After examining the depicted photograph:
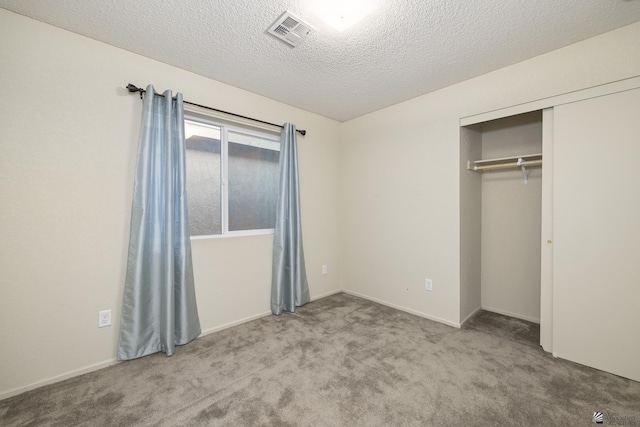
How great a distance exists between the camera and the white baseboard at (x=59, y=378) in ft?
5.52

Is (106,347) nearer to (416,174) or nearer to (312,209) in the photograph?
(312,209)

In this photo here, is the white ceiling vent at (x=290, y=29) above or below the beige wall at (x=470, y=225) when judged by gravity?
above

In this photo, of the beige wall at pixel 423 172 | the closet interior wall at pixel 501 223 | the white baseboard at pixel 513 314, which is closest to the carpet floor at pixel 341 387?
the white baseboard at pixel 513 314

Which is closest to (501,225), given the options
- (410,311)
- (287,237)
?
(410,311)

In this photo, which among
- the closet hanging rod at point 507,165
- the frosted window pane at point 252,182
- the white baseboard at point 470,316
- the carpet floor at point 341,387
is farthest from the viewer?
the frosted window pane at point 252,182

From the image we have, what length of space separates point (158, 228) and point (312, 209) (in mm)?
1803

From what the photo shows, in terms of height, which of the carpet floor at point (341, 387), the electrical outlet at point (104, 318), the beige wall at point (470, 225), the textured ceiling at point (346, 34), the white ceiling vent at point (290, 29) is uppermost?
the textured ceiling at point (346, 34)

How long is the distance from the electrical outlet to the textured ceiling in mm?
2049

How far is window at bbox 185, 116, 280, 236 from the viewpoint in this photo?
2.55 m

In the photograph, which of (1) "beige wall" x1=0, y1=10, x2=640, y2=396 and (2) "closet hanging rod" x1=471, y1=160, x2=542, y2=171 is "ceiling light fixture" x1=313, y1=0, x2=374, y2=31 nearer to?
(1) "beige wall" x1=0, y1=10, x2=640, y2=396

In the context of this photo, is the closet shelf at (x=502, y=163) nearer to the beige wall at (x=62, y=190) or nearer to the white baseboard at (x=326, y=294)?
the white baseboard at (x=326, y=294)

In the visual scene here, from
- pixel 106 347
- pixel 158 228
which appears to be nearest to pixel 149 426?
pixel 106 347

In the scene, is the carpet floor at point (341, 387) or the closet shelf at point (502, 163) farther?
the closet shelf at point (502, 163)

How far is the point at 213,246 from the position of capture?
8.48 ft
